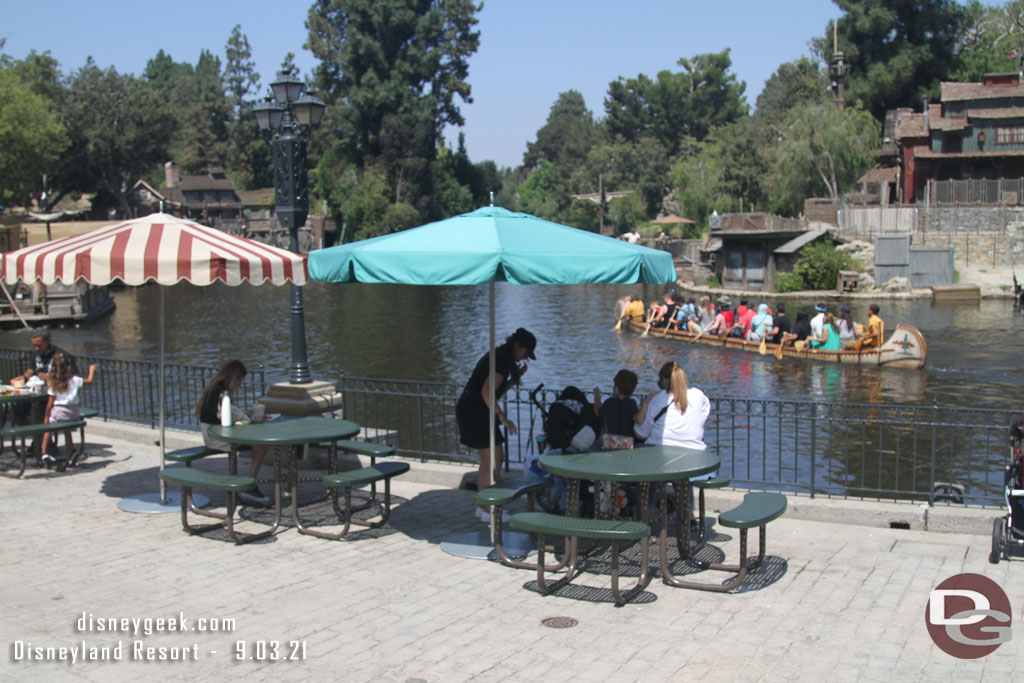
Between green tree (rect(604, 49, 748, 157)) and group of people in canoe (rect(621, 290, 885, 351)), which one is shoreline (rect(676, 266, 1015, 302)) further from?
green tree (rect(604, 49, 748, 157))

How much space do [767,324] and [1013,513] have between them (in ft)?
68.8

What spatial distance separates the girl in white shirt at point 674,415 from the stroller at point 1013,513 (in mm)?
2425

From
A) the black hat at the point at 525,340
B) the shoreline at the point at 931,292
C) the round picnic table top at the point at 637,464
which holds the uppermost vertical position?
the shoreline at the point at 931,292

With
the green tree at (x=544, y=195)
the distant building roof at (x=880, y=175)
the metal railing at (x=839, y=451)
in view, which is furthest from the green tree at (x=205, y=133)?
the metal railing at (x=839, y=451)

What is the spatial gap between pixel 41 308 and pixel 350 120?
4603cm

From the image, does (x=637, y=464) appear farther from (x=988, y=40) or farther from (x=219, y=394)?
(x=988, y=40)

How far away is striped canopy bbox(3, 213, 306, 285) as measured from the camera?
27.8 feet

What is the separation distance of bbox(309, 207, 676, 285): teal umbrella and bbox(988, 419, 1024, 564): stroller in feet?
10.4

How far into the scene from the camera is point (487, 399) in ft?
28.7

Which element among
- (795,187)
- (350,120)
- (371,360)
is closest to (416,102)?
(350,120)

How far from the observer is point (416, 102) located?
8206 cm

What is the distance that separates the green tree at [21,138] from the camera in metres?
61.2

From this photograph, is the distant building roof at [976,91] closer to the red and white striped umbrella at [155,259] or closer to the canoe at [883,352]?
the canoe at [883,352]

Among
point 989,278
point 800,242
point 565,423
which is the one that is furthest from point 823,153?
point 565,423
